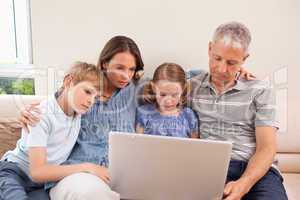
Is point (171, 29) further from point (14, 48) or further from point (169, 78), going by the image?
point (14, 48)

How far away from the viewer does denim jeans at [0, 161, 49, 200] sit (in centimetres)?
128

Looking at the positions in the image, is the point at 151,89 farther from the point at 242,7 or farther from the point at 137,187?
the point at 242,7

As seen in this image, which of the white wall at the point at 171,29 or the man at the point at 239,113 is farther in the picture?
the white wall at the point at 171,29

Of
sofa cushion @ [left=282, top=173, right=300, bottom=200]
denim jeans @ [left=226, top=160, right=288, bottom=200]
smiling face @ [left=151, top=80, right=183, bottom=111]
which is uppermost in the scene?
smiling face @ [left=151, top=80, right=183, bottom=111]

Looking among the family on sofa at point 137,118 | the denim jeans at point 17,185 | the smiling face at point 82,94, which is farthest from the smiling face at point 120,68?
the denim jeans at point 17,185

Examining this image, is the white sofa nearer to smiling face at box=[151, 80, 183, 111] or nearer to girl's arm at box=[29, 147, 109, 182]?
girl's arm at box=[29, 147, 109, 182]

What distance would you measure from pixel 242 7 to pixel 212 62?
47 cm

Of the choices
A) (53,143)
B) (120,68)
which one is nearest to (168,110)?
(120,68)

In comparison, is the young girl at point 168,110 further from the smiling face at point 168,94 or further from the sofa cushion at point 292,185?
the sofa cushion at point 292,185

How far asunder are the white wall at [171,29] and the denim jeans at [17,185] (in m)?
0.73

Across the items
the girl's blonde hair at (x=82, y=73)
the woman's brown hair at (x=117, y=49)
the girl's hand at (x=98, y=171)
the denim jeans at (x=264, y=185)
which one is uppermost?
the woman's brown hair at (x=117, y=49)

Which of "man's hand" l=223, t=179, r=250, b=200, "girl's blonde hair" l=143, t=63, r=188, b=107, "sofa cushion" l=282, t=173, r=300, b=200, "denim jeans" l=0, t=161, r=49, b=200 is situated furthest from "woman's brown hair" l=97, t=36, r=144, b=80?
"sofa cushion" l=282, t=173, r=300, b=200

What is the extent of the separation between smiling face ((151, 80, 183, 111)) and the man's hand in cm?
42

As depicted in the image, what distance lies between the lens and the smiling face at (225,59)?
57.4 inches
